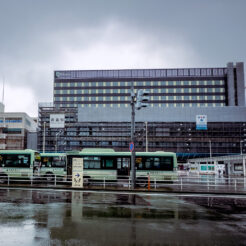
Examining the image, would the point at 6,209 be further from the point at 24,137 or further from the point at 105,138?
the point at 24,137

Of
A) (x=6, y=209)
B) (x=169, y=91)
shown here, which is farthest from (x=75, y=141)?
(x=6, y=209)

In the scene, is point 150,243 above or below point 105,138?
below

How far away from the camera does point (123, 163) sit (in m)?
27.7

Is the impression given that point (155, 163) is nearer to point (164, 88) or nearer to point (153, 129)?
point (153, 129)

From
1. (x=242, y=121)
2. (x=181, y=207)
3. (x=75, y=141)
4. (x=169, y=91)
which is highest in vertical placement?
(x=169, y=91)

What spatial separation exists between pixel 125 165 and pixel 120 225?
60.4 ft

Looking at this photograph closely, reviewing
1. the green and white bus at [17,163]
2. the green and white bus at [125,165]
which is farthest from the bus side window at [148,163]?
the green and white bus at [17,163]

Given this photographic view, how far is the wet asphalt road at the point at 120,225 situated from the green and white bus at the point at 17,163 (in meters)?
16.4

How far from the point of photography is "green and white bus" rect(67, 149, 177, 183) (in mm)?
27188

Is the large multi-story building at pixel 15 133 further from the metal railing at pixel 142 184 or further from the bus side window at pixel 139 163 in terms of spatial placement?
the bus side window at pixel 139 163

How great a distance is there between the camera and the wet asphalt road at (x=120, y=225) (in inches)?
297

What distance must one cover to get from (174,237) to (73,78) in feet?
365

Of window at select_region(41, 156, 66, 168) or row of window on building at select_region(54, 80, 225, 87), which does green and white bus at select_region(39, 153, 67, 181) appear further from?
row of window on building at select_region(54, 80, 225, 87)

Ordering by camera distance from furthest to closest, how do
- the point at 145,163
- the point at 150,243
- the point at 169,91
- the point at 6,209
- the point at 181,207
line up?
the point at 169,91 → the point at 145,163 → the point at 181,207 → the point at 6,209 → the point at 150,243
